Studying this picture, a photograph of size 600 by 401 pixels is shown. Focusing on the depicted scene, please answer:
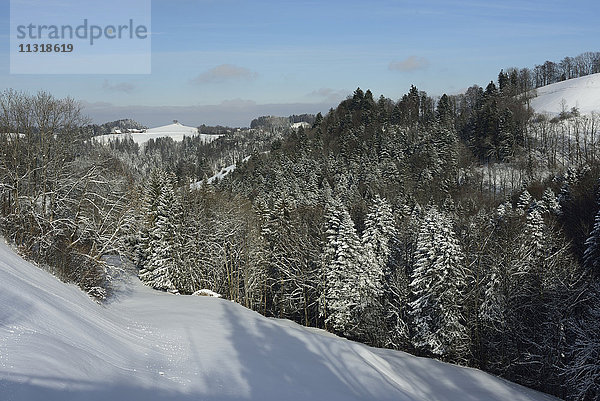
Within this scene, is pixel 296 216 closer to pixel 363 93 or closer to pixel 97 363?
pixel 97 363

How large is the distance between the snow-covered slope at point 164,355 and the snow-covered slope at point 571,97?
8682 cm

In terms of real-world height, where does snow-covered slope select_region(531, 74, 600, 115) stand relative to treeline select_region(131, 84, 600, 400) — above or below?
above

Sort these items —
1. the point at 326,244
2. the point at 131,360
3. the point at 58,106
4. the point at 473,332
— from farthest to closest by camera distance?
the point at 326,244
the point at 473,332
the point at 58,106
the point at 131,360

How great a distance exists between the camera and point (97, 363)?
810 centimetres

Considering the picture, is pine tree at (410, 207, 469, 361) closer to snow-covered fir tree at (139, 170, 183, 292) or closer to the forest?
the forest

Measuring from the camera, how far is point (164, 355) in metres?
10.8

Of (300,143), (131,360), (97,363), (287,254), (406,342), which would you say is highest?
(300,143)

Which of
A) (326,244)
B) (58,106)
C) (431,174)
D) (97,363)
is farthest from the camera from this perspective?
(431,174)

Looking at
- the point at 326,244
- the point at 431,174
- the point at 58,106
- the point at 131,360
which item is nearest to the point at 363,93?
the point at 431,174

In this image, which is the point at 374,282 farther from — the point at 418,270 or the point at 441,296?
the point at 441,296

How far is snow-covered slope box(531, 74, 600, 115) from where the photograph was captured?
85.5 meters

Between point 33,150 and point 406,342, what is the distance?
2421cm

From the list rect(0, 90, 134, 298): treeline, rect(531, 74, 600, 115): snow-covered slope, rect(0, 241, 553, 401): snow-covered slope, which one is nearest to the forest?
rect(0, 90, 134, 298): treeline

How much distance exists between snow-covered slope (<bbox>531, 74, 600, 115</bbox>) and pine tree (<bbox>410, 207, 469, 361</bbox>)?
77731 mm
